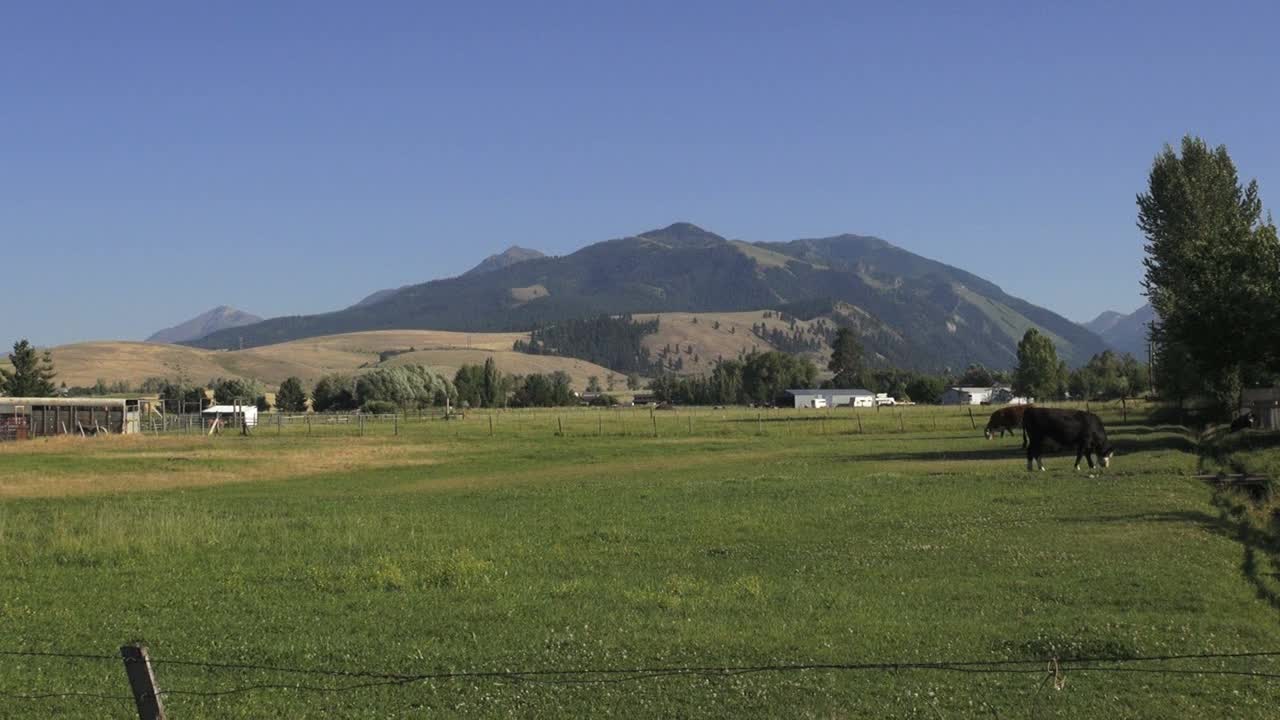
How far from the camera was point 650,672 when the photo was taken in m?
13.5

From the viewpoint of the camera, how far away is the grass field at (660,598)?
42.1 feet

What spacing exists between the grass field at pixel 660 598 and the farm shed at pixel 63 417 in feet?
197

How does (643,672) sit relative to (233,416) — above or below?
below

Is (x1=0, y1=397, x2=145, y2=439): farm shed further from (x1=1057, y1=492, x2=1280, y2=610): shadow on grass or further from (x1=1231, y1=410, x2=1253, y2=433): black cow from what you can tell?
(x1=1057, y1=492, x2=1280, y2=610): shadow on grass

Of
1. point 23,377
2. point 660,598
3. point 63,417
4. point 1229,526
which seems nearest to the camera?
point 660,598

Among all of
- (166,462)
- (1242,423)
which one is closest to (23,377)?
(166,462)

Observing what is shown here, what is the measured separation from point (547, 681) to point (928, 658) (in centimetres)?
443

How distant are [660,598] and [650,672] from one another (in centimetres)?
456

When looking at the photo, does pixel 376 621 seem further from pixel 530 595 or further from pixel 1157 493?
pixel 1157 493

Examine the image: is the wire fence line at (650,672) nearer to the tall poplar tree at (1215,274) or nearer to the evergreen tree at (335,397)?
the tall poplar tree at (1215,274)

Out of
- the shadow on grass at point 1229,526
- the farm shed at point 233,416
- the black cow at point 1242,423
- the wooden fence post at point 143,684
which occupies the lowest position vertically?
the shadow on grass at point 1229,526

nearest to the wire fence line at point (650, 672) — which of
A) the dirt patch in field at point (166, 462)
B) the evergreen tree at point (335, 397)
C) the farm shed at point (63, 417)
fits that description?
the dirt patch in field at point (166, 462)

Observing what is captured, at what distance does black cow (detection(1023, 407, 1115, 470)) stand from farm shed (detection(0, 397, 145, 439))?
74.0 metres

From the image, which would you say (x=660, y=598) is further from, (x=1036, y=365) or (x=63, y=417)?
(x=1036, y=365)
